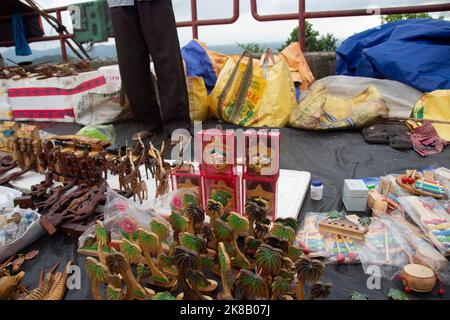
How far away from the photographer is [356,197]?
1.37 m

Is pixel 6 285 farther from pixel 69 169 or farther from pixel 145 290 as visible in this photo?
pixel 69 169

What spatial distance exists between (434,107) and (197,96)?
159cm

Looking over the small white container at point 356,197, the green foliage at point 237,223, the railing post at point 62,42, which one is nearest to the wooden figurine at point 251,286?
the green foliage at point 237,223

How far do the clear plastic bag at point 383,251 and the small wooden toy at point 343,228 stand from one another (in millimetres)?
26

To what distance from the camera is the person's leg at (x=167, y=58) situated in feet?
6.78

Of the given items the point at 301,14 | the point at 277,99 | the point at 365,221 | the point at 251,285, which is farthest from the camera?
the point at 301,14

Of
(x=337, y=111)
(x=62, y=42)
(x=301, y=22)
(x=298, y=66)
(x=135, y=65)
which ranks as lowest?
(x=337, y=111)

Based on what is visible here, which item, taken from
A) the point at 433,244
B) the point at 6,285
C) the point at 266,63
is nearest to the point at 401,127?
the point at 266,63

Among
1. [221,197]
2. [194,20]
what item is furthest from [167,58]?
[194,20]

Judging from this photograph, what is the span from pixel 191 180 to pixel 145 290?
465 mm

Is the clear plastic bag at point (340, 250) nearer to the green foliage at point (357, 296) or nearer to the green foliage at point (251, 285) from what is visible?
the green foliage at point (357, 296)

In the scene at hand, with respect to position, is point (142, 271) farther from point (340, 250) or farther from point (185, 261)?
point (340, 250)

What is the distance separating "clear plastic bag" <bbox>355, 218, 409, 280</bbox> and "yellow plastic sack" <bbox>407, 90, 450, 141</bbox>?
4.24ft

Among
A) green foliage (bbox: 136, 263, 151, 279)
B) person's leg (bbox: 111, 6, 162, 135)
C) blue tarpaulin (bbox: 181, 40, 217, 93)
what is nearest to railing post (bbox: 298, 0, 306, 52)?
blue tarpaulin (bbox: 181, 40, 217, 93)
